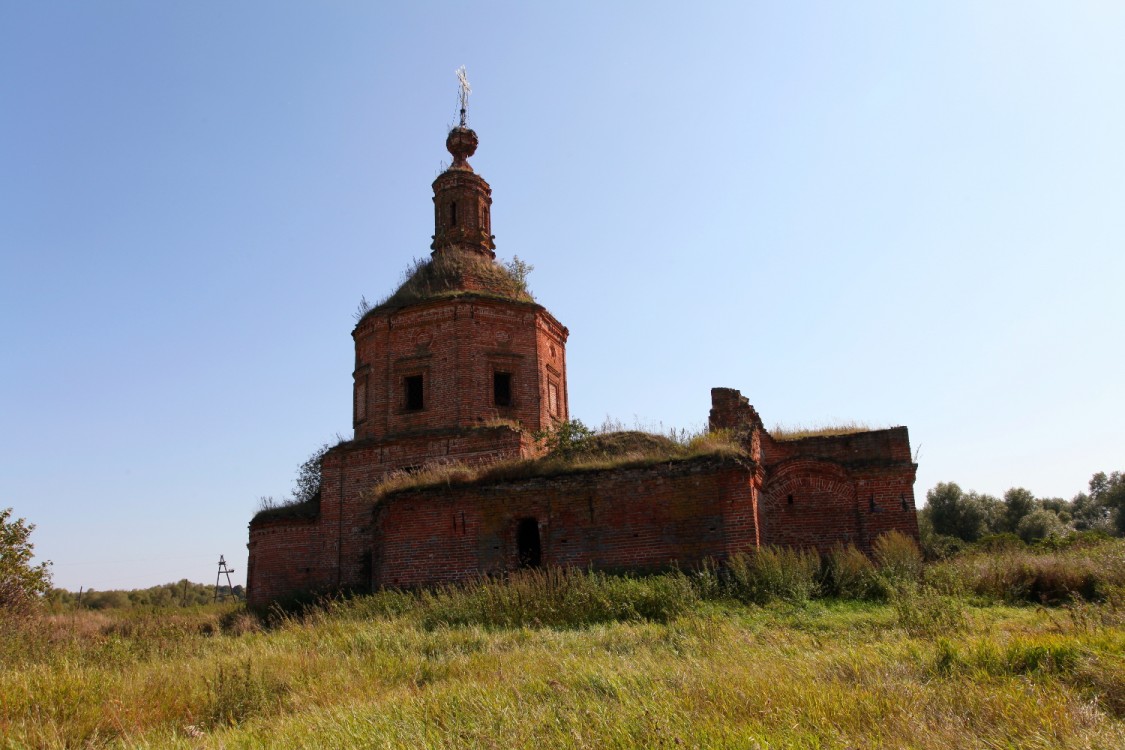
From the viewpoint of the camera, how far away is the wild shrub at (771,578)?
11055 mm

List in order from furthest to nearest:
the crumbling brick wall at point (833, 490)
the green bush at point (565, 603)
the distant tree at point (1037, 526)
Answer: the distant tree at point (1037, 526)
the crumbling brick wall at point (833, 490)
the green bush at point (565, 603)

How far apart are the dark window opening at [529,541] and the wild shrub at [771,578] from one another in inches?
163

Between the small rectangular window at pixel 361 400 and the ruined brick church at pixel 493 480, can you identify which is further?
the small rectangular window at pixel 361 400

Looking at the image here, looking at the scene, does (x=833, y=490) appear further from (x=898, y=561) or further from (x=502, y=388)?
(x=502, y=388)

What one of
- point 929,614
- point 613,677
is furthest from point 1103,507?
point 613,677

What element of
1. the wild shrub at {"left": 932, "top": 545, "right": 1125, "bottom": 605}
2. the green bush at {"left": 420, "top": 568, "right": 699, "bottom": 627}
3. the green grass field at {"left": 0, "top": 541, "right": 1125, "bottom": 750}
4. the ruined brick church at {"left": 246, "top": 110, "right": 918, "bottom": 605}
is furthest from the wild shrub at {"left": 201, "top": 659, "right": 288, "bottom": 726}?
the wild shrub at {"left": 932, "top": 545, "right": 1125, "bottom": 605}

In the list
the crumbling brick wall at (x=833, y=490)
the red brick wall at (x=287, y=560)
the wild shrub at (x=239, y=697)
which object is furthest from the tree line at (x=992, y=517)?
the wild shrub at (x=239, y=697)

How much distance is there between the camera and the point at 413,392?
20.4 m

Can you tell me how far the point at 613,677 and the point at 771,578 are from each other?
6.33 metres

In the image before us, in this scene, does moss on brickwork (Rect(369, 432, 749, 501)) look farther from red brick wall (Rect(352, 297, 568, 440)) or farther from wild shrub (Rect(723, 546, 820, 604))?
red brick wall (Rect(352, 297, 568, 440))

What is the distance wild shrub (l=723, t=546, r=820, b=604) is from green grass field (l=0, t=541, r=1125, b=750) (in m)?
0.39

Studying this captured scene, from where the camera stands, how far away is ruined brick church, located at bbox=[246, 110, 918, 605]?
45.1ft

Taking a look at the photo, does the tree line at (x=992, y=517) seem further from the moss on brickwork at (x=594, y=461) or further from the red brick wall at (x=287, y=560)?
the red brick wall at (x=287, y=560)

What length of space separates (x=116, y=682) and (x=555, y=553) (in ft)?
27.6
